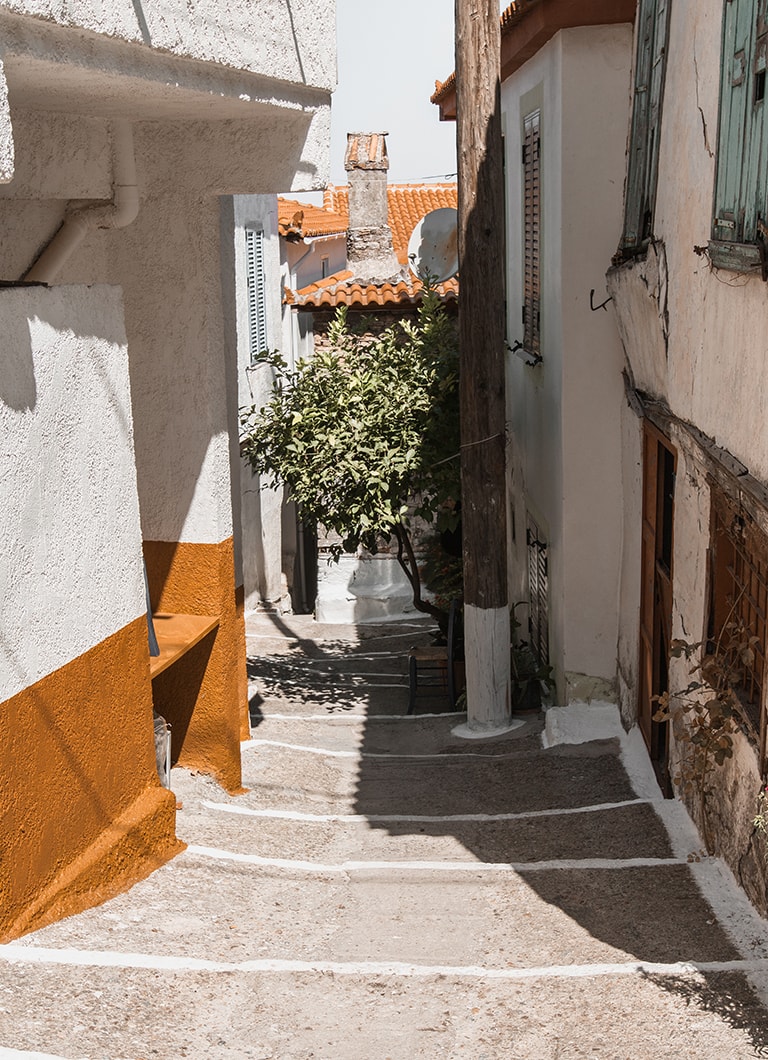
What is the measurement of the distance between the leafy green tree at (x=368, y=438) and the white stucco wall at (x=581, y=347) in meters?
1.12

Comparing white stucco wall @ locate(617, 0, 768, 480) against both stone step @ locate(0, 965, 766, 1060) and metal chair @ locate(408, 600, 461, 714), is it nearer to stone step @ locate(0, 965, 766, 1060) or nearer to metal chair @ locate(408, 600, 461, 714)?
stone step @ locate(0, 965, 766, 1060)

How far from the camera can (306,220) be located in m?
24.4

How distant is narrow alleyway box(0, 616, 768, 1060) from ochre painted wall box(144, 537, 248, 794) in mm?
237

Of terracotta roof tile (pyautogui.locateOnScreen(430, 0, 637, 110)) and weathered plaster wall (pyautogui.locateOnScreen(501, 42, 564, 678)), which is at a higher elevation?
terracotta roof tile (pyautogui.locateOnScreen(430, 0, 637, 110))

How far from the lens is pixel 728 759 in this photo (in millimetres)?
5375

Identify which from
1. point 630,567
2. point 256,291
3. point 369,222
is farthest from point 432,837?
point 369,222

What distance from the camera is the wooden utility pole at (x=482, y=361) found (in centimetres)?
874

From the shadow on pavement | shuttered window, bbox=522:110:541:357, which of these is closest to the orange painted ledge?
the shadow on pavement

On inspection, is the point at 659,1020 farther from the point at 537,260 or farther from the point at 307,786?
the point at 537,260

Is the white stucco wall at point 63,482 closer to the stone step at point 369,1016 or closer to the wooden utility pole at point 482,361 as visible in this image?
the stone step at point 369,1016

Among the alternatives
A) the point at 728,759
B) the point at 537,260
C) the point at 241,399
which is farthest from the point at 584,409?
the point at 241,399

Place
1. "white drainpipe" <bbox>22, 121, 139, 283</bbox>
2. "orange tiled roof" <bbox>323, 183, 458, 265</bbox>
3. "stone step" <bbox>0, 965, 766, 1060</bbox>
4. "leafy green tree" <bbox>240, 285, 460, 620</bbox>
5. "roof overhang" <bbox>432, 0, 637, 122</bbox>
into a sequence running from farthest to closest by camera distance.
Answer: "orange tiled roof" <bbox>323, 183, 458, 265</bbox>
"leafy green tree" <bbox>240, 285, 460, 620</bbox>
"roof overhang" <bbox>432, 0, 637, 122</bbox>
"white drainpipe" <bbox>22, 121, 139, 283</bbox>
"stone step" <bbox>0, 965, 766, 1060</bbox>

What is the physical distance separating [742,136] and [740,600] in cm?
193

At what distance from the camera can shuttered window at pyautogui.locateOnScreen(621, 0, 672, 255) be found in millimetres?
6828
